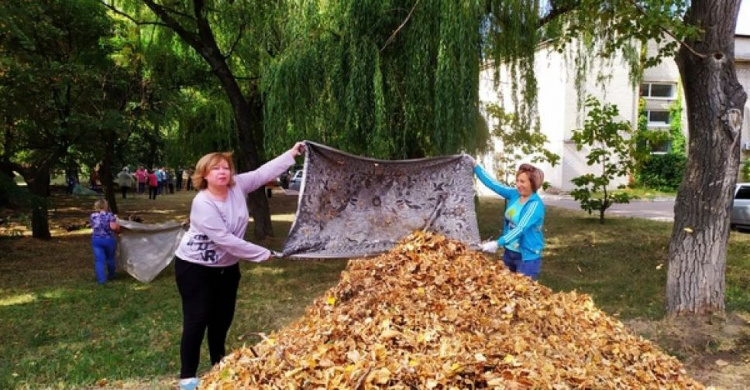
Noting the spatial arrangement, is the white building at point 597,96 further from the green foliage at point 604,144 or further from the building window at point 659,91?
the green foliage at point 604,144

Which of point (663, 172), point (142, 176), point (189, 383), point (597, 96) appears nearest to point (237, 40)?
point (189, 383)

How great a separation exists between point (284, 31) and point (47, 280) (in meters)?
5.40

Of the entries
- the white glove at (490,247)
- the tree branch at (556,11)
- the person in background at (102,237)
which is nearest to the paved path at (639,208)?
the tree branch at (556,11)

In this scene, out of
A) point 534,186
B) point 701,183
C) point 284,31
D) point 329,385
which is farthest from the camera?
point 284,31

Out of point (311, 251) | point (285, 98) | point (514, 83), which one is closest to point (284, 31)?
point (285, 98)

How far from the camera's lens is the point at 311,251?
4.43 m

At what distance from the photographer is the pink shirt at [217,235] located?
332 cm

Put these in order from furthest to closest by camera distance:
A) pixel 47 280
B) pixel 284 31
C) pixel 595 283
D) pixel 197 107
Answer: pixel 197 107 < pixel 47 280 < pixel 595 283 < pixel 284 31

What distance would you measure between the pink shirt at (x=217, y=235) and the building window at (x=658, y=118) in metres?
26.8

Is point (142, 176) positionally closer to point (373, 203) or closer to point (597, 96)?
point (597, 96)

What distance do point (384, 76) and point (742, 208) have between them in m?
11.5

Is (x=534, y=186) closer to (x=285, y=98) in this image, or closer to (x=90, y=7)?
(x=285, y=98)

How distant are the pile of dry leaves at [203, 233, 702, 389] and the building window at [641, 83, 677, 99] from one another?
26.0 meters

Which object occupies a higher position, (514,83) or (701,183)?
(514,83)
